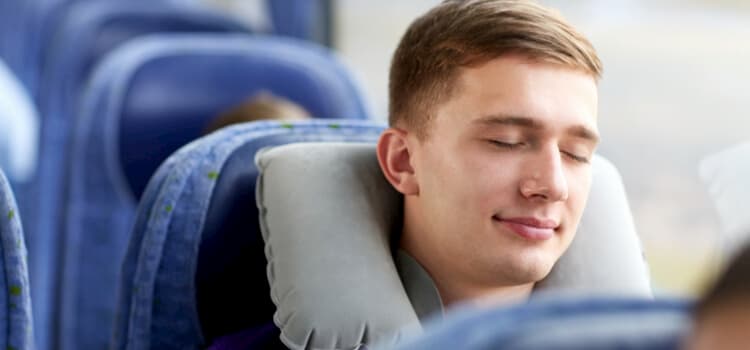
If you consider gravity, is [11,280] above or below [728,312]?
below

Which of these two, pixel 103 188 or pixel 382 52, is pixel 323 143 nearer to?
pixel 103 188

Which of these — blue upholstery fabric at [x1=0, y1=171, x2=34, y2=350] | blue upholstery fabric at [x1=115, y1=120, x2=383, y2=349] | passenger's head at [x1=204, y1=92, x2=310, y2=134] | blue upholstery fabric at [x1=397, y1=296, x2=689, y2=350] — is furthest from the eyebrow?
passenger's head at [x1=204, y1=92, x2=310, y2=134]

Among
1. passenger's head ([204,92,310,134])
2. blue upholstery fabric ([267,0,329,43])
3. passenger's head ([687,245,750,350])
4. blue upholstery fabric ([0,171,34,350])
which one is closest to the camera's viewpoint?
passenger's head ([687,245,750,350])

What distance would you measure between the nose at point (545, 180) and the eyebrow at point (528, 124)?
32 mm

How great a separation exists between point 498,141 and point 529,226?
9 centimetres

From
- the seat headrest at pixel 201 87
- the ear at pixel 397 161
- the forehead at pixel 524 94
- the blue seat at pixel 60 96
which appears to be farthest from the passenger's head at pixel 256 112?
the forehead at pixel 524 94

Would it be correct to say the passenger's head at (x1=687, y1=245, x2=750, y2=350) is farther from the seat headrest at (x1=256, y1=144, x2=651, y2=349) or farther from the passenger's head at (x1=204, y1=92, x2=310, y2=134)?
the passenger's head at (x1=204, y1=92, x2=310, y2=134)

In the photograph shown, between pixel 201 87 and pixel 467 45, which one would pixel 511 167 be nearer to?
pixel 467 45

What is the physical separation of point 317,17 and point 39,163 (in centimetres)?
115

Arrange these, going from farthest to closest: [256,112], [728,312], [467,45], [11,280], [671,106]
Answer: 1. [671,106]
2. [256,112]
3. [467,45]
4. [11,280]
5. [728,312]

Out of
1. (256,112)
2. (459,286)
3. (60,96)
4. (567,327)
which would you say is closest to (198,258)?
(459,286)

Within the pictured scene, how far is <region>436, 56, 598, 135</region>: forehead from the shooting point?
1.11 meters

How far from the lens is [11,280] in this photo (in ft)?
3.49

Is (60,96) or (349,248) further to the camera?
(60,96)
